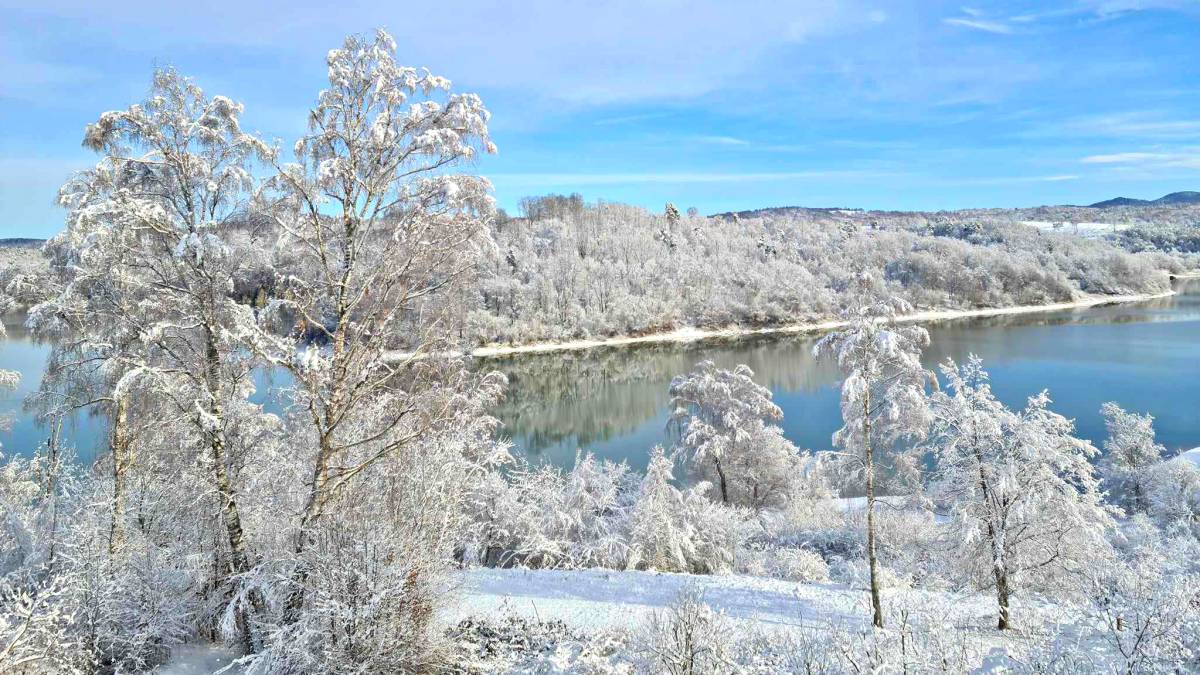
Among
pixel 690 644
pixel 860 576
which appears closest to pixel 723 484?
pixel 860 576

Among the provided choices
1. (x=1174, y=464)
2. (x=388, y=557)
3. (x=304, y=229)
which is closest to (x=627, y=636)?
(x=388, y=557)

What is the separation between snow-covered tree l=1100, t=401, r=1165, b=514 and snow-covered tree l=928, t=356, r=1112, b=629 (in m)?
11.7

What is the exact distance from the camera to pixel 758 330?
68125 mm

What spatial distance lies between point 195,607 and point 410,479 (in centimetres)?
280

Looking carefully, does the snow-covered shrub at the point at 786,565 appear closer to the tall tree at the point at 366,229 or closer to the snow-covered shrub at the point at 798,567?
the snow-covered shrub at the point at 798,567

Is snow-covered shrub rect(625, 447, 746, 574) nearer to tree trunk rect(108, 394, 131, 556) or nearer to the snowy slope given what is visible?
the snowy slope

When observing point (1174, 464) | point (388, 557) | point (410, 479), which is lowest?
point (1174, 464)

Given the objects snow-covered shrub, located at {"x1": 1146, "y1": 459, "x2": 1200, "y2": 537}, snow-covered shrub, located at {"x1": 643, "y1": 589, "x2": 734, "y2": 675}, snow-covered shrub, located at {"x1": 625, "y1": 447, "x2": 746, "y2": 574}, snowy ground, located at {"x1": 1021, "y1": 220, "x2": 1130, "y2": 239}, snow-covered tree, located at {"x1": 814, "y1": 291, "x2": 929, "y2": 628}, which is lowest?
snow-covered shrub, located at {"x1": 1146, "y1": 459, "x2": 1200, "y2": 537}

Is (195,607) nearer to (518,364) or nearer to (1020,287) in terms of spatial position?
(518,364)

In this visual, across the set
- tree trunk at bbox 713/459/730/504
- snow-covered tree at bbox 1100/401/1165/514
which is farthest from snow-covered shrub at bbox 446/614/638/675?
snow-covered tree at bbox 1100/401/1165/514

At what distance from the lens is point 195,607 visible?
271 inches

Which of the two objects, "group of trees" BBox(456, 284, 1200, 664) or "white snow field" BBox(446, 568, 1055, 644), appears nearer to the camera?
"white snow field" BBox(446, 568, 1055, 644)

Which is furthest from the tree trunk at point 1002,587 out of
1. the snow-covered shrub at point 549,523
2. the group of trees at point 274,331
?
the group of trees at point 274,331

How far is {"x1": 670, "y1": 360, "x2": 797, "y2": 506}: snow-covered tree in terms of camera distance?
809 inches
